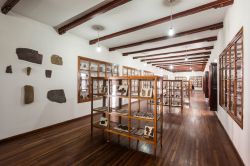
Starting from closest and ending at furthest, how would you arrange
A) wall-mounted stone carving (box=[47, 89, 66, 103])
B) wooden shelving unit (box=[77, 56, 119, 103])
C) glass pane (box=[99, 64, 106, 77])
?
1. wall-mounted stone carving (box=[47, 89, 66, 103])
2. wooden shelving unit (box=[77, 56, 119, 103])
3. glass pane (box=[99, 64, 106, 77])

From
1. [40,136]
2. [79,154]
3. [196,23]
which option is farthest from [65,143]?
[196,23]

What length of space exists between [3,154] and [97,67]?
3957 millimetres

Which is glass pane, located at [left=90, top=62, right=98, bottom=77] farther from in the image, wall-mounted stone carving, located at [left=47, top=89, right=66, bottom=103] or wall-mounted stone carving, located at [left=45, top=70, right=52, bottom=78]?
wall-mounted stone carving, located at [left=45, top=70, right=52, bottom=78]

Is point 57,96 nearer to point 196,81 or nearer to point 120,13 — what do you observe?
point 120,13

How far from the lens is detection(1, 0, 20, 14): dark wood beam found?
8.41 feet

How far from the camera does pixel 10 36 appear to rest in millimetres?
2980

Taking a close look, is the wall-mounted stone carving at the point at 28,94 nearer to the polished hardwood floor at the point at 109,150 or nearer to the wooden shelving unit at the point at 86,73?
the polished hardwood floor at the point at 109,150

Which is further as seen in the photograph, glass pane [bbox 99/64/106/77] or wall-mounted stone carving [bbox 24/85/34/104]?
glass pane [bbox 99/64/106/77]

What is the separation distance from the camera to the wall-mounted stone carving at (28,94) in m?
3.23

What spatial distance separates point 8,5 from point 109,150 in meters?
3.72

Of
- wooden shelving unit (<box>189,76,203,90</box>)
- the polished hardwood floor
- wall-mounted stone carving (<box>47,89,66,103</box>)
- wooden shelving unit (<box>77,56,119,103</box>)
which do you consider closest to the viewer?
the polished hardwood floor

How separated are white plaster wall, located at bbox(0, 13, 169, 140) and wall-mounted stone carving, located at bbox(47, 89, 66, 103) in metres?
0.11

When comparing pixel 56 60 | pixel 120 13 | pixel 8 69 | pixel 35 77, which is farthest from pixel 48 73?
pixel 120 13

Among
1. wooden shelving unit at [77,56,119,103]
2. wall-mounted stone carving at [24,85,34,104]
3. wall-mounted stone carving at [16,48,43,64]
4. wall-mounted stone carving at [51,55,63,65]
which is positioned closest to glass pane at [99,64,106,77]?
wooden shelving unit at [77,56,119,103]
